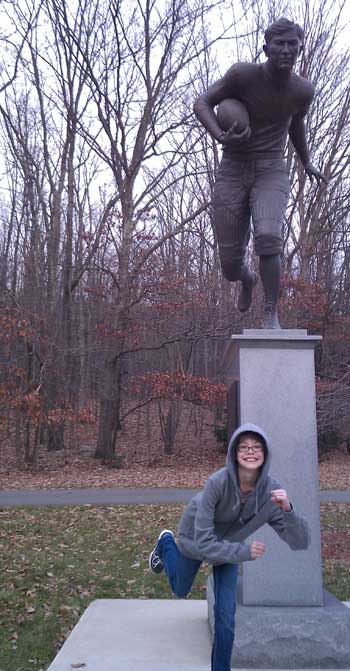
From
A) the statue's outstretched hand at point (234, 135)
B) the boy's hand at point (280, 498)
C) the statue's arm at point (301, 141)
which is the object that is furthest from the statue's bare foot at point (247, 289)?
the boy's hand at point (280, 498)

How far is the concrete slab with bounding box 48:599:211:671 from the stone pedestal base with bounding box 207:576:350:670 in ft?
0.97

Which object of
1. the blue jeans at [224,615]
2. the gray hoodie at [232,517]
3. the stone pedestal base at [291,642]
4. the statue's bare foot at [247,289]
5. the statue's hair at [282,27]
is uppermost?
the statue's hair at [282,27]

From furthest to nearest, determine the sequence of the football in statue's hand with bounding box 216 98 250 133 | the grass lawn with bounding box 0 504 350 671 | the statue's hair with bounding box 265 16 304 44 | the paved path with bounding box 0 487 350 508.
A: the paved path with bounding box 0 487 350 508 < the grass lawn with bounding box 0 504 350 671 < the football in statue's hand with bounding box 216 98 250 133 < the statue's hair with bounding box 265 16 304 44

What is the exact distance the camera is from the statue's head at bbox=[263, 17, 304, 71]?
4.84m

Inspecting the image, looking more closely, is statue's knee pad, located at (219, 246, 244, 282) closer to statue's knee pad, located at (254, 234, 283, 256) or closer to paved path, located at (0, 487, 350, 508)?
statue's knee pad, located at (254, 234, 283, 256)

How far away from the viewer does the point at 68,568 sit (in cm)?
773

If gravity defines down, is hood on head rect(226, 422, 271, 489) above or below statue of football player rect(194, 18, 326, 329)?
below

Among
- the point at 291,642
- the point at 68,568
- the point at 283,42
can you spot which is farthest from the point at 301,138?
the point at 68,568

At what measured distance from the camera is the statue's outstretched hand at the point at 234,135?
16.3ft

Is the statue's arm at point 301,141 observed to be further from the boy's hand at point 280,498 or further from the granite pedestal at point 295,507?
the boy's hand at point 280,498

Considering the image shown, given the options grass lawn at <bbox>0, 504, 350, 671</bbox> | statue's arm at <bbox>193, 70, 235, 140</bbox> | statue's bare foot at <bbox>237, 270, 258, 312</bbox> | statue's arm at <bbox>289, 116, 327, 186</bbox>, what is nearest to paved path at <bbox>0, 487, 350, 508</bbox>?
grass lawn at <bbox>0, 504, 350, 671</bbox>

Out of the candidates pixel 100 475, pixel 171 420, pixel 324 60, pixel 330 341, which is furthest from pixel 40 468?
pixel 324 60

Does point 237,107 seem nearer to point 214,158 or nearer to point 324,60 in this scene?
point 214,158

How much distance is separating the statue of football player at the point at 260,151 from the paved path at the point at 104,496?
8.12 m
